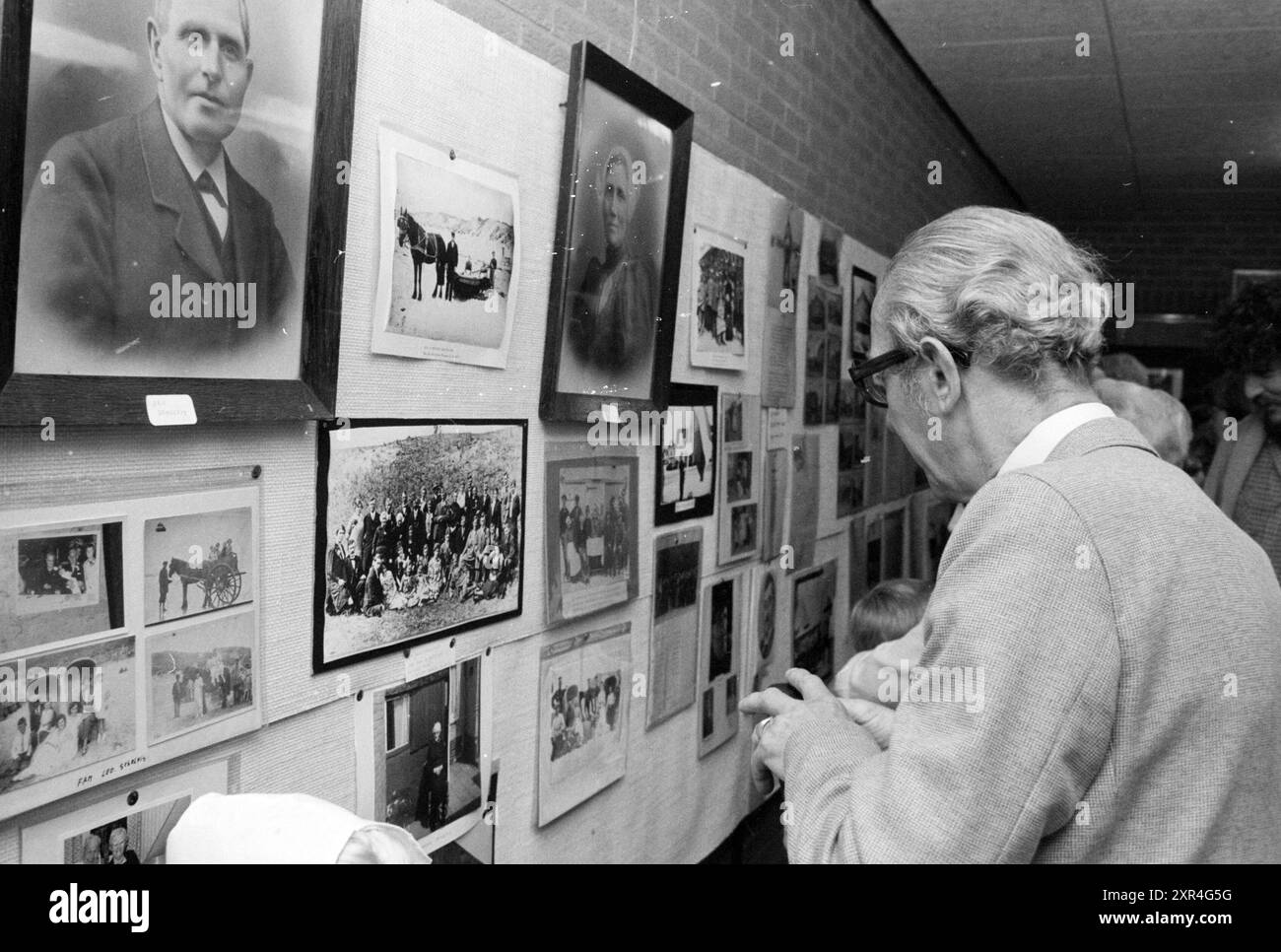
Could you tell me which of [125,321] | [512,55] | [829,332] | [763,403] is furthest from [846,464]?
[125,321]

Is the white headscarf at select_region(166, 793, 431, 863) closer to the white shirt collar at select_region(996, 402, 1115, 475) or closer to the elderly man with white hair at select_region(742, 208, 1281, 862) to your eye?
the elderly man with white hair at select_region(742, 208, 1281, 862)

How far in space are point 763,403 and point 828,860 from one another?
7.56 ft

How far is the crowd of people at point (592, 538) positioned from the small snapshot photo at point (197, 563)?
34.5 inches

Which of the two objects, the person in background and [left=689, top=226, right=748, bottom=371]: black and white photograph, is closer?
[left=689, top=226, right=748, bottom=371]: black and white photograph

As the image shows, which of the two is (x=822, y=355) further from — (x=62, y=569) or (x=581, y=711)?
(x=62, y=569)

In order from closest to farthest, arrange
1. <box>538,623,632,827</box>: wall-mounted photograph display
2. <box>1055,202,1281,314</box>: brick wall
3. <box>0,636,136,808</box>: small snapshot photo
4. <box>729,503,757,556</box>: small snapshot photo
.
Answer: <box>0,636,136,808</box>: small snapshot photo → <box>538,623,632,827</box>: wall-mounted photograph display → <box>729,503,757,556</box>: small snapshot photo → <box>1055,202,1281,314</box>: brick wall

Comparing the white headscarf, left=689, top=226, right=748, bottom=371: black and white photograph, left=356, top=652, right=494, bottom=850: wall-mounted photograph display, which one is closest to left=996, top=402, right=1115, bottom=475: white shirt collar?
the white headscarf

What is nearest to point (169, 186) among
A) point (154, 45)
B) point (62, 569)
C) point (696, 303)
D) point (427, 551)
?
point (154, 45)

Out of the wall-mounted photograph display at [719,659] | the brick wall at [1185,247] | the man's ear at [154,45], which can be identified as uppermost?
the brick wall at [1185,247]

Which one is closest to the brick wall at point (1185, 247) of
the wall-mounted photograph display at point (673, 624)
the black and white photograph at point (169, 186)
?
the wall-mounted photograph display at point (673, 624)

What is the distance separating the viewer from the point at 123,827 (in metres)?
1.30

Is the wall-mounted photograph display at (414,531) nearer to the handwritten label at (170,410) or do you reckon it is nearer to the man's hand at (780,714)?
the handwritten label at (170,410)

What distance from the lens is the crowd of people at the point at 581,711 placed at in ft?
7.47

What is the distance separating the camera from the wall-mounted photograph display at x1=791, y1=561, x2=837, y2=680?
3824 millimetres
